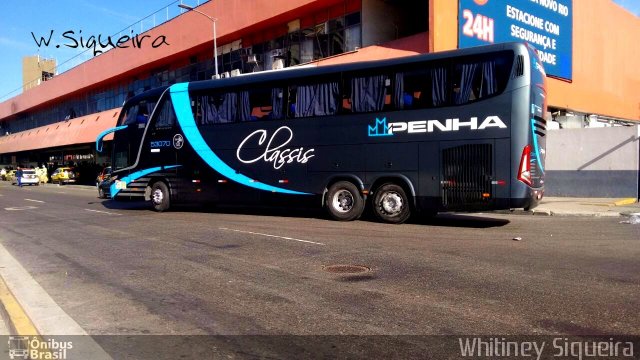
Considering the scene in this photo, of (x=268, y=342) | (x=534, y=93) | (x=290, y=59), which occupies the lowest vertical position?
(x=268, y=342)

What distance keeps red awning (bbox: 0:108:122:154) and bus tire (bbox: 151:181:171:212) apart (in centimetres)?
2639

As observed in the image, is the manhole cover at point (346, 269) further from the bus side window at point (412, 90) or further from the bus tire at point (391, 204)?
the bus side window at point (412, 90)

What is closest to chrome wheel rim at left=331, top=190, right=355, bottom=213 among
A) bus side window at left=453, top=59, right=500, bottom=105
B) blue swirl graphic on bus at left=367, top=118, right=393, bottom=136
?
blue swirl graphic on bus at left=367, top=118, right=393, bottom=136

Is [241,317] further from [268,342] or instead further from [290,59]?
[290,59]

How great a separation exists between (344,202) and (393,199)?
4.71ft

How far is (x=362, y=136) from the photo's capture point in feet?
43.4

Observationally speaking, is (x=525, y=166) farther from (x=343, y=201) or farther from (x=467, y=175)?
(x=343, y=201)

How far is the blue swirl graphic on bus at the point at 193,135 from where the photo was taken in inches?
614

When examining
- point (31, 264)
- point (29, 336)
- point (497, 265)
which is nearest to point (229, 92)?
point (31, 264)

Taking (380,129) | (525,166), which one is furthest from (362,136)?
(525,166)

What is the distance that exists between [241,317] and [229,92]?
36.3ft

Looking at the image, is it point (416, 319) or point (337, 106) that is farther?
point (337, 106)

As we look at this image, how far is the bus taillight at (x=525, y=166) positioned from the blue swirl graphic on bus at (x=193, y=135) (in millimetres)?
7680

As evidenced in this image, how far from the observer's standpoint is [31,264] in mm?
8234
